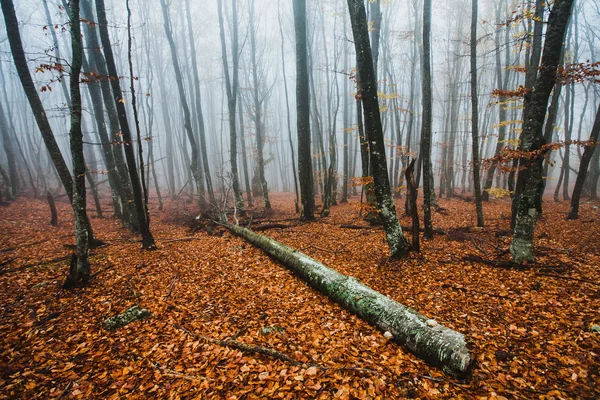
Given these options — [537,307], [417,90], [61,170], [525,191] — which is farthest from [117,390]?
[417,90]

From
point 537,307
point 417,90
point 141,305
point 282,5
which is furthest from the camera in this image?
point 417,90

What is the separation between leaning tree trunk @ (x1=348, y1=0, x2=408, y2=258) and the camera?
574 cm

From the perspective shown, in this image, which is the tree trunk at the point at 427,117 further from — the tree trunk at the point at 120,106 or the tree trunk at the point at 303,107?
the tree trunk at the point at 120,106

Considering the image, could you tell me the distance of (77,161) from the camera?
5098 mm

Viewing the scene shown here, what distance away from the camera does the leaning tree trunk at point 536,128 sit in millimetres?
4750

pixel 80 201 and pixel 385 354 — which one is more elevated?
pixel 80 201

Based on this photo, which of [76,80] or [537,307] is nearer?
[537,307]

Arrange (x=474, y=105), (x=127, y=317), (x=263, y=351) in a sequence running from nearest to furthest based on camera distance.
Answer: (x=263, y=351) → (x=127, y=317) → (x=474, y=105)

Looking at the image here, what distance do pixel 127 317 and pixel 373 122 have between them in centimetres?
Answer: 657

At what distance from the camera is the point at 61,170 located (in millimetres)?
6828

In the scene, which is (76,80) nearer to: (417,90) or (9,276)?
(9,276)

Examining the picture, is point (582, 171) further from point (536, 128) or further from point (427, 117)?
point (427, 117)

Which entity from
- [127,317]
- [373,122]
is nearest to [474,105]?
[373,122]

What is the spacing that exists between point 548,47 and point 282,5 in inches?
697
